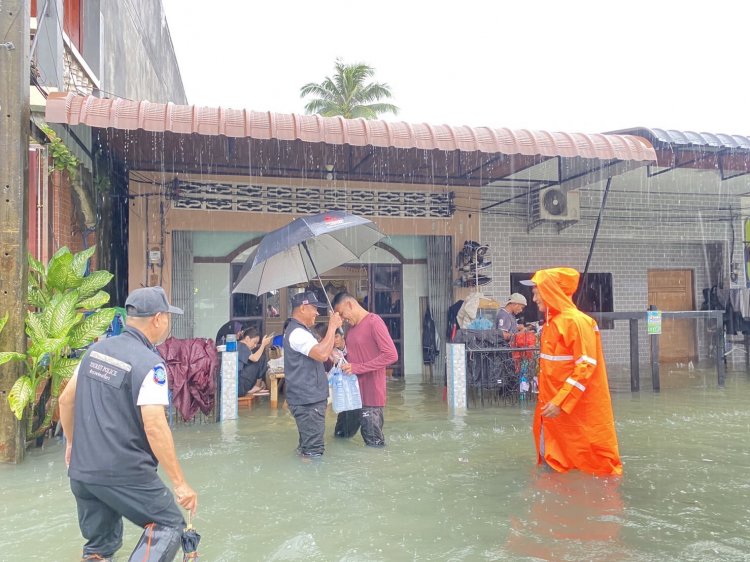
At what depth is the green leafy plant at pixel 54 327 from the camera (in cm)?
535

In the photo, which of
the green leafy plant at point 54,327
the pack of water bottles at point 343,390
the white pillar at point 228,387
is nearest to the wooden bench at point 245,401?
the white pillar at point 228,387

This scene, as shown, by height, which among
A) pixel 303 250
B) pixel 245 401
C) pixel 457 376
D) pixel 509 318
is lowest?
pixel 245 401

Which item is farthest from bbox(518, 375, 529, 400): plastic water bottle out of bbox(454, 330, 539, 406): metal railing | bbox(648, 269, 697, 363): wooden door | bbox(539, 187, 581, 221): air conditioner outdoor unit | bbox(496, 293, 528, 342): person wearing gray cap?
bbox(648, 269, 697, 363): wooden door

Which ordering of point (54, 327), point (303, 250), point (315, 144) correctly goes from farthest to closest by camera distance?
point (315, 144) < point (303, 250) < point (54, 327)

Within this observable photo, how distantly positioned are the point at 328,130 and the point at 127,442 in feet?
15.4

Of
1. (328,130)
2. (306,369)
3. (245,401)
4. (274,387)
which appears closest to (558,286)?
(306,369)

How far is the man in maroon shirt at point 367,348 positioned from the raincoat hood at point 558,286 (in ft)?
4.71

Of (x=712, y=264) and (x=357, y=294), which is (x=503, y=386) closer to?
(x=357, y=294)

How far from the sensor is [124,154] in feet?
28.2

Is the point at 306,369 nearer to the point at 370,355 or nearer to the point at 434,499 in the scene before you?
the point at 370,355

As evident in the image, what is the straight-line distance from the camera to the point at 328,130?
6.80 m

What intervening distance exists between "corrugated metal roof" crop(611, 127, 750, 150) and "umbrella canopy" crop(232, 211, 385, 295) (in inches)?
152

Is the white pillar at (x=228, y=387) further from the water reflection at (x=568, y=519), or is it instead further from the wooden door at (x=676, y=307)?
the wooden door at (x=676, y=307)

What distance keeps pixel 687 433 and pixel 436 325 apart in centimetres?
484
